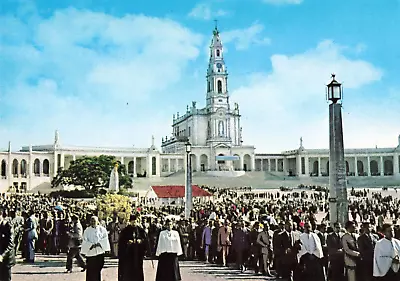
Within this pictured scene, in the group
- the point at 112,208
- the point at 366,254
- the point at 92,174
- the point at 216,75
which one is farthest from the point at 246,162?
the point at 366,254

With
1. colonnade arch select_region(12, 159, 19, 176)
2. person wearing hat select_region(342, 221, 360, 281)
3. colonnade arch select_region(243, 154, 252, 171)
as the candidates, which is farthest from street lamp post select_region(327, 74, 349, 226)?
colonnade arch select_region(243, 154, 252, 171)

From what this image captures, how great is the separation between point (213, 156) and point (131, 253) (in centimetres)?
7589

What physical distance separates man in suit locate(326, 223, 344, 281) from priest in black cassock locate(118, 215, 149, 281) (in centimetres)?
350

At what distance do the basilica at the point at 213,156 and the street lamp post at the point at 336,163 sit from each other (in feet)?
216

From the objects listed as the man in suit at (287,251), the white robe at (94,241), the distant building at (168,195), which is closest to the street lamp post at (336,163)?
the man in suit at (287,251)

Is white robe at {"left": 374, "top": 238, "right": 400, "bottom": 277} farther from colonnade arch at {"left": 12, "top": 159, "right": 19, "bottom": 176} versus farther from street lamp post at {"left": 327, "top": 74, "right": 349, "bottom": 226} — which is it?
colonnade arch at {"left": 12, "top": 159, "right": 19, "bottom": 176}

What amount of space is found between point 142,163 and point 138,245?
2980 inches

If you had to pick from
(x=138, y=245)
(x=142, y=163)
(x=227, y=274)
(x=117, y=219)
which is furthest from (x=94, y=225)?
(x=142, y=163)

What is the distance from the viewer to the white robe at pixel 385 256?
7957 mm

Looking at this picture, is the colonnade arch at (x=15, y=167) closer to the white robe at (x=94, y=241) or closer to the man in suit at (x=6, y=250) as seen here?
the white robe at (x=94, y=241)

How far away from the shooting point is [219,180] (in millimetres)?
70375

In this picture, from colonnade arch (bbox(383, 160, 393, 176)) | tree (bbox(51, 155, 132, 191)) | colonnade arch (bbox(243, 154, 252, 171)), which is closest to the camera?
tree (bbox(51, 155, 132, 191))

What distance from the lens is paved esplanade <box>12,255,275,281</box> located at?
11117mm

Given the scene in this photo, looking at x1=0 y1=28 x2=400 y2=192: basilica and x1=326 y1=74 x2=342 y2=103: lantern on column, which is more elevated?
x1=0 y1=28 x2=400 y2=192: basilica
